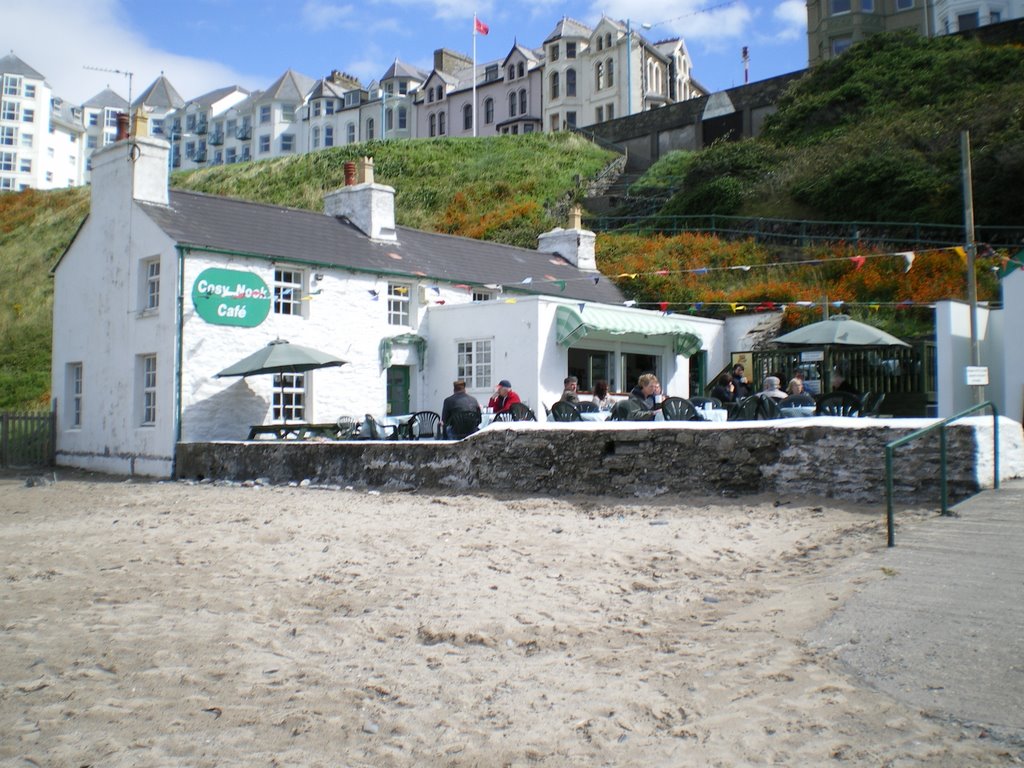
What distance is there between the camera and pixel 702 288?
2661 centimetres

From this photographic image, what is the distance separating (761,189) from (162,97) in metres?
82.0

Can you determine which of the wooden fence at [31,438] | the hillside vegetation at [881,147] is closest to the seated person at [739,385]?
the hillside vegetation at [881,147]

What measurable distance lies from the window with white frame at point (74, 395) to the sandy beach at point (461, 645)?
41.8 feet

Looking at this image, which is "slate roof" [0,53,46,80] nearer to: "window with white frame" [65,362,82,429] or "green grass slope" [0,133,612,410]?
"green grass slope" [0,133,612,410]

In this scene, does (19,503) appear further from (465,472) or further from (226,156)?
(226,156)

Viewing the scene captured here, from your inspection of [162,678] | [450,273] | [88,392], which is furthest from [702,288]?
[162,678]

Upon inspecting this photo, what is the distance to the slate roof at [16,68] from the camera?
8525 cm

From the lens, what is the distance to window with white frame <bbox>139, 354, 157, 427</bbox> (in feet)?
61.2

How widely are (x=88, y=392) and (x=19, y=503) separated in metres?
7.54

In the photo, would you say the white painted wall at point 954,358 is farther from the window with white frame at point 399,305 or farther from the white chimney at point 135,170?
the white chimney at point 135,170

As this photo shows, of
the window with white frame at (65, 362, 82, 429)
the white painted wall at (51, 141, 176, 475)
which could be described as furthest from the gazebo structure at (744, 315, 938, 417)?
the window with white frame at (65, 362, 82, 429)

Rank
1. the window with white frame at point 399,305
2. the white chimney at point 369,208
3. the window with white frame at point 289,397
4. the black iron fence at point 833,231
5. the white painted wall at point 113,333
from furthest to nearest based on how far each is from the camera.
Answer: the black iron fence at point 833,231 < the white chimney at point 369,208 < the window with white frame at point 399,305 < the window with white frame at point 289,397 < the white painted wall at point 113,333

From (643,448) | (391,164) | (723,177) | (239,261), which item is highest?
(391,164)

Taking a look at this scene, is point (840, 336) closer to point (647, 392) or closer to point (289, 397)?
point (647, 392)
